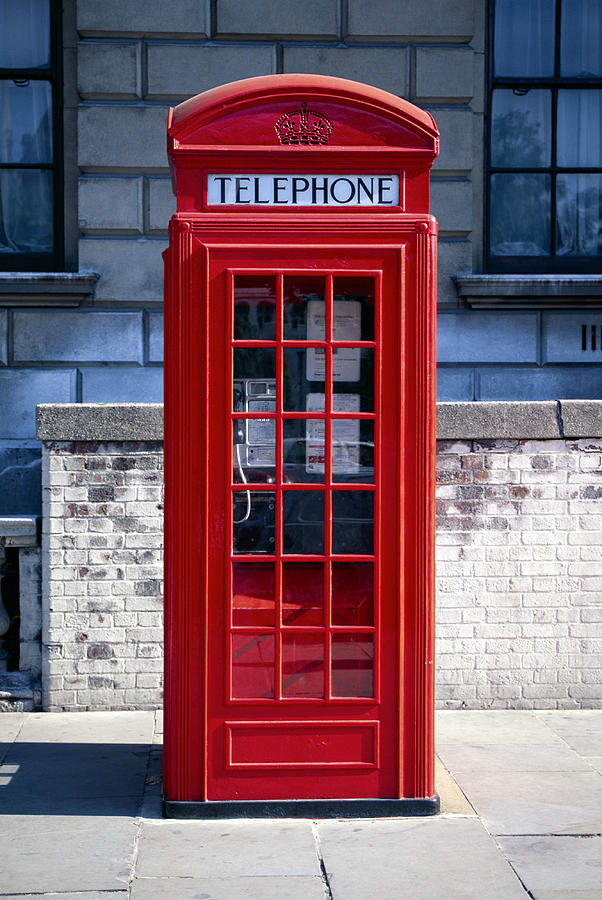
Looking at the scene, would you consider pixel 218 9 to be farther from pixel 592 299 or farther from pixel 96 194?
pixel 592 299

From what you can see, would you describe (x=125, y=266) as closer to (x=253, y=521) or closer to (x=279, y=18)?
(x=279, y=18)

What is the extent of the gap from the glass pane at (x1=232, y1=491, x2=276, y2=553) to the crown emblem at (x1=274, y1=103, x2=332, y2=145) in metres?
1.42

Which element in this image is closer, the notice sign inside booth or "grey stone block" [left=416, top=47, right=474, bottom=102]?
the notice sign inside booth

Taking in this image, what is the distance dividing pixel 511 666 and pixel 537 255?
4644 mm

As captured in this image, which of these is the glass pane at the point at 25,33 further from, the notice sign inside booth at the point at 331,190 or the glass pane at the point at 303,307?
the glass pane at the point at 303,307

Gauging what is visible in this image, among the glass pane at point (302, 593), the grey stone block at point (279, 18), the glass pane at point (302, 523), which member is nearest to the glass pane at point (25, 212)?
the grey stone block at point (279, 18)

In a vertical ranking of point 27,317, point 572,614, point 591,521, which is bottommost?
point 572,614

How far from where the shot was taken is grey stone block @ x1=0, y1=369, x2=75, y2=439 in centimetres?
870

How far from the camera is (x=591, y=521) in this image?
19.2 feet

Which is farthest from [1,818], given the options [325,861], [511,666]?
[511,666]

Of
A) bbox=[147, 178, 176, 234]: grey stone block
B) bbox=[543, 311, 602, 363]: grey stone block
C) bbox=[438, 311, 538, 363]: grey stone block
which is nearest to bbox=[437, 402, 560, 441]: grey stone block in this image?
bbox=[438, 311, 538, 363]: grey stone block

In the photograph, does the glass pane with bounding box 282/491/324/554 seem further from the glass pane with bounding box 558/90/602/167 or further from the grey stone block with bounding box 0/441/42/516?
the glass pane with bounding box 558/90/602/167

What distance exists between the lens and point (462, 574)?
5.81 metres

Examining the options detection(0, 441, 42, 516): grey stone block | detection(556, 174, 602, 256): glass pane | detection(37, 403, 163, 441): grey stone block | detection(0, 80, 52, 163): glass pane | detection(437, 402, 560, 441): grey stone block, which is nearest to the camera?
detection(37, 403, 163, 441): grey stone block
